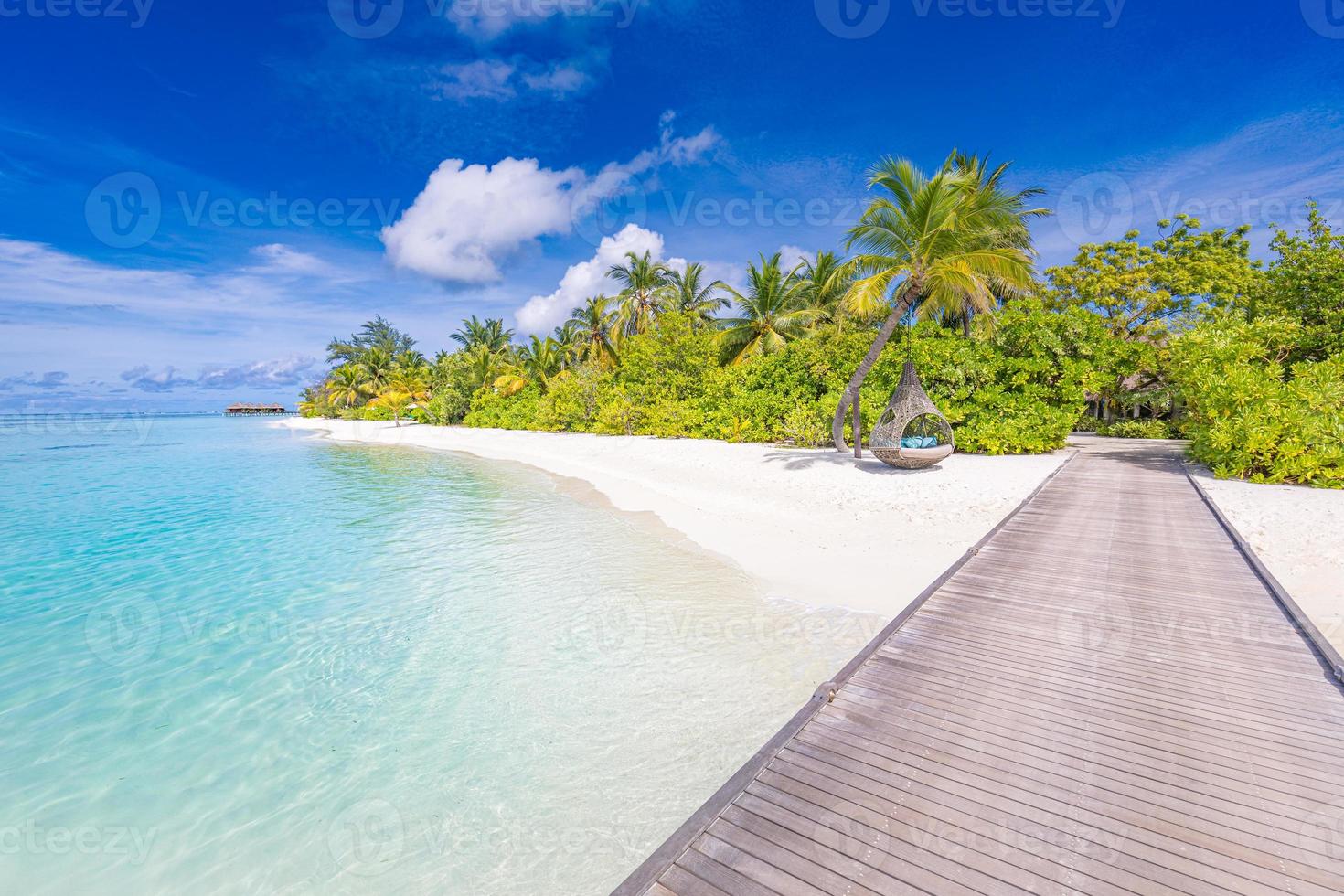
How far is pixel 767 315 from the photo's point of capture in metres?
24.9

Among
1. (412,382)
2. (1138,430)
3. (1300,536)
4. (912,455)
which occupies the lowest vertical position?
(1300,536)

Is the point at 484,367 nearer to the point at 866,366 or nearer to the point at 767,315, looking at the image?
the point at 767,315

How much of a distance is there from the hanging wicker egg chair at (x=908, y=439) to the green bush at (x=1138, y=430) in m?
12.9

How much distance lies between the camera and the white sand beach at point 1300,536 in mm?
5445

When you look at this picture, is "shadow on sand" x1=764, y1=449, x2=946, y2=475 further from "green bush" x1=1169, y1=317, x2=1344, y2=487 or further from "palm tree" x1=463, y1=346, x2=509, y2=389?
"palm tree" x1=463, y1=346, x2=509, y2=389

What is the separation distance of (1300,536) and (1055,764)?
7.02m

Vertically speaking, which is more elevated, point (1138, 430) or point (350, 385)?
point (350, 385)

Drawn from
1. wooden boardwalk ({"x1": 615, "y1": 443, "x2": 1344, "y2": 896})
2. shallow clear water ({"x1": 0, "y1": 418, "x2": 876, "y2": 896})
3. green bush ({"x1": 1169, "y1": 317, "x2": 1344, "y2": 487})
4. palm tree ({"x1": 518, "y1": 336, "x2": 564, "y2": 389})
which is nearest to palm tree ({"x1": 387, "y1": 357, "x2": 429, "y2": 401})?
palm tree ({"x1": 518, "y1": 336, "x2": 564, "y2": 389})

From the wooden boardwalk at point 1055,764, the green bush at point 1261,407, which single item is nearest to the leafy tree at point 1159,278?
the green bush at point 1261,407

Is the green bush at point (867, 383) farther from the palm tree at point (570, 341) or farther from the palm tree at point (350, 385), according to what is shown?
the palm tree at point (350, 385)

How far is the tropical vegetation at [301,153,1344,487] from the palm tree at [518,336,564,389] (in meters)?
2.11

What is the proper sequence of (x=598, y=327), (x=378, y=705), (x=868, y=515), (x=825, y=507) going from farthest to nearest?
(x=598, y=327) → (x=825, y=507) → (x=868, y=515) → (x=378, y=705)

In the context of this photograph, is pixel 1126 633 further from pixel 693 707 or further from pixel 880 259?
pixel 880 259

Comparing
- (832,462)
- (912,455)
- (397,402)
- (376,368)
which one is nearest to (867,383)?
(832,462)
